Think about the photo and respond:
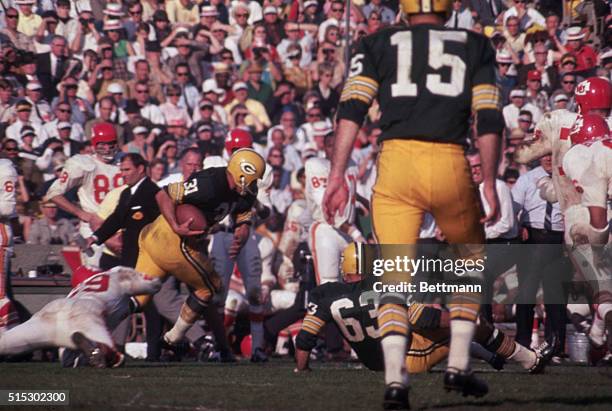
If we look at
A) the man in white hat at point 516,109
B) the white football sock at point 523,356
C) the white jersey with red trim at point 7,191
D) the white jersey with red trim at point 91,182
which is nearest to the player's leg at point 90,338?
the white jersey with red trim at point 7,191

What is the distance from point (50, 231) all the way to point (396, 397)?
8137 millimetres

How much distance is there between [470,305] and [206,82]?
35.6ft

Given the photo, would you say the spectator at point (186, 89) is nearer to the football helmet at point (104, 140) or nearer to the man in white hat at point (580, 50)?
the football helmet at point (104, 140)

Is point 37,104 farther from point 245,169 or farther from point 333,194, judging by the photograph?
point 333,194

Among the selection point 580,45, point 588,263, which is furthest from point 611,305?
point 580,45

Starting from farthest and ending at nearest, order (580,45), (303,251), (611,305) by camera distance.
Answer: (580,45)
(303,251)
(611,305)

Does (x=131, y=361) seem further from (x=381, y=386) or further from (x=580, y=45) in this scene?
(x=580, y=45)

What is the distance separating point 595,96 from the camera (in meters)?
10.0

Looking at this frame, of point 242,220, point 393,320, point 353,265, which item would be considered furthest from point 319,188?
point 393,320

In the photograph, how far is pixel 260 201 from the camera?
535 inches

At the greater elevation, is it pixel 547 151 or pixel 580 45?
pixel 580 45

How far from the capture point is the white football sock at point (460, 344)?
621cm

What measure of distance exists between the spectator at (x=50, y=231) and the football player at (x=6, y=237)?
283 centimetres

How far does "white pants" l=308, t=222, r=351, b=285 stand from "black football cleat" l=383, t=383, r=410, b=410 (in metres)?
6.15
